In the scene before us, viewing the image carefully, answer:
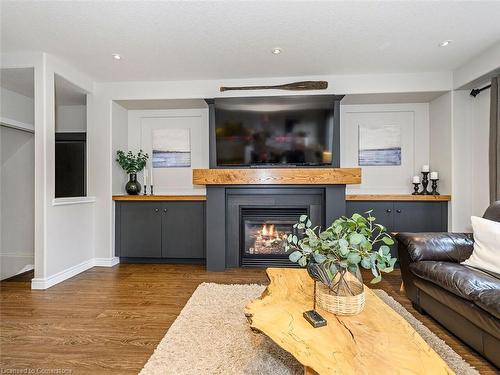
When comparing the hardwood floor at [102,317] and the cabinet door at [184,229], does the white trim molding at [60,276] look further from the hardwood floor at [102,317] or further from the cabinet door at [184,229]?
the cabinet door at [184,229]

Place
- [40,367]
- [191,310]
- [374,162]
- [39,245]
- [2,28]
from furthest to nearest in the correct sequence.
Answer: [374,162] < [39,245] < [2,28] < [191,310] < [40,367]

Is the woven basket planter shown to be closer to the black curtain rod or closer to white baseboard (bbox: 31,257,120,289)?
white baseboard (bbox: 31,257,120,289)

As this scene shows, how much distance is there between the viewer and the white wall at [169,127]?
4.11 m

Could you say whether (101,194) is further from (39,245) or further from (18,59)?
(18,59)

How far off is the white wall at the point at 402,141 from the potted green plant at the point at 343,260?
273cm

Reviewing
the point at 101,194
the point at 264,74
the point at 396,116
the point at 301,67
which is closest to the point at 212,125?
the point at 264,74

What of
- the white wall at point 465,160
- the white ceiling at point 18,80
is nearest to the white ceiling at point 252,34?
the white ceiling at point 18,80

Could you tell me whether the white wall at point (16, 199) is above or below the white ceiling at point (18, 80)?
below

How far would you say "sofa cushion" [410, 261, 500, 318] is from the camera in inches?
60.3

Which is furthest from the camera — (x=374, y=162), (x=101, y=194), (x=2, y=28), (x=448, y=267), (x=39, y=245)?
(x=374, y=162)

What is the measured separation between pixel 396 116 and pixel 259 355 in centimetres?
369

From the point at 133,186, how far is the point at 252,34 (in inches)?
101

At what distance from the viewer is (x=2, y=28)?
244 cm

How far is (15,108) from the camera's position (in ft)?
12.3
